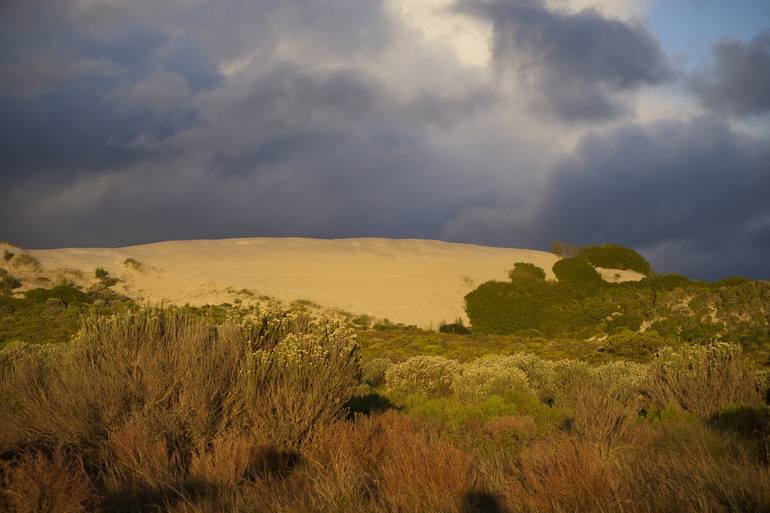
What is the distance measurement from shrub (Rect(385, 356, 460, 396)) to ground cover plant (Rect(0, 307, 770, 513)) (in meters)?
3.54

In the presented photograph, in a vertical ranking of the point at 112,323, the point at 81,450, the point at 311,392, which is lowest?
the point at 81,450

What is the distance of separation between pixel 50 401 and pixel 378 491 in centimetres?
432

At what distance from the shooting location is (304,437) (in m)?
6.96

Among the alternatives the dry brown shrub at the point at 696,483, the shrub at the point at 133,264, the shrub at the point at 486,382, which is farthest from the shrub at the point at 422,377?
the shrub at the point at 133,264

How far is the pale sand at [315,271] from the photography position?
135 feet

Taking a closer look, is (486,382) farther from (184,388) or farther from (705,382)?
(184,388)

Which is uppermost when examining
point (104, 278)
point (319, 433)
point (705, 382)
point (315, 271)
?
point (315, 271)

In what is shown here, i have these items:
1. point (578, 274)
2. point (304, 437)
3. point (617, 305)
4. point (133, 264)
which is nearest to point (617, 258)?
point (578, 274)

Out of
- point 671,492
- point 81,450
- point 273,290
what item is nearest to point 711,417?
point 671,492

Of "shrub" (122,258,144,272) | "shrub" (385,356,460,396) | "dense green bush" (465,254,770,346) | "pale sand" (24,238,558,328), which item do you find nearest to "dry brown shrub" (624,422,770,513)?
"shrub" (385,356,460,396)

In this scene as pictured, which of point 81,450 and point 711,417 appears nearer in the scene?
point 81,450

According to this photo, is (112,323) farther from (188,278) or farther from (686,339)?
(188,278)

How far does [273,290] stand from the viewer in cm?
4331

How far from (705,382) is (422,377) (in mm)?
6345
